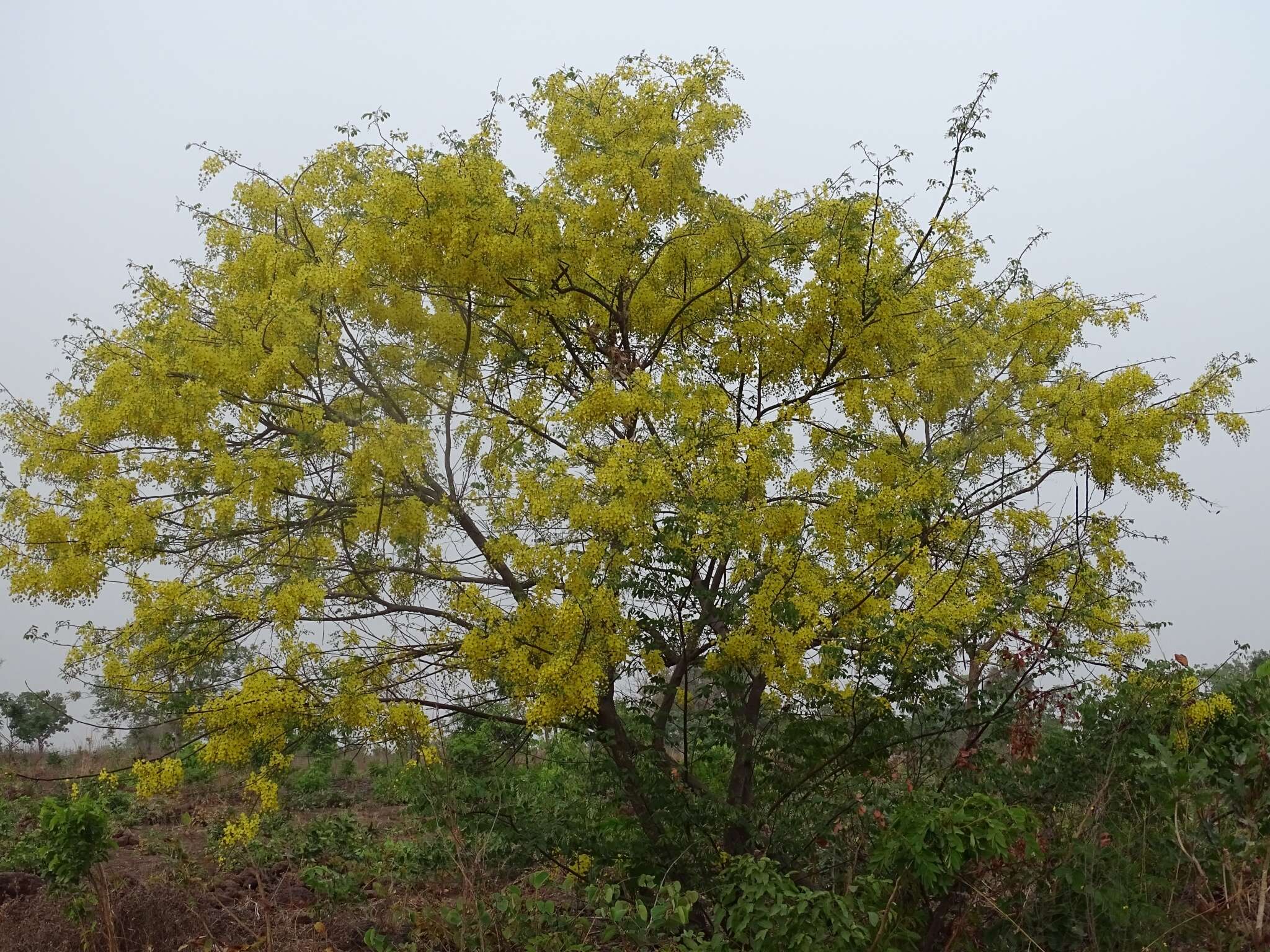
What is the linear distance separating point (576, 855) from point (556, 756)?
1.43 m

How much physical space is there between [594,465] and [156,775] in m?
2.98

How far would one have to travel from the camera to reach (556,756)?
780 centimetres

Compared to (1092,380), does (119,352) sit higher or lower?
higher

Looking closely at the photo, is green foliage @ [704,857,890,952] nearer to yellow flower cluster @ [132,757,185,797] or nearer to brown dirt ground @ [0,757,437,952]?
brown dirt ground @ [0,757,437,952]

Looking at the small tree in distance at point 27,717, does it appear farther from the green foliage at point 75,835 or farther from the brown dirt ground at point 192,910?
the green foliage at point 75,835

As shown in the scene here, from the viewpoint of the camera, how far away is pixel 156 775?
562 cm

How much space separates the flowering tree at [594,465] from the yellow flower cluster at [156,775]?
227 mm

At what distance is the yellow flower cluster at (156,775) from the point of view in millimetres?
5559

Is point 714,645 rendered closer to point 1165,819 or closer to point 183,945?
point 1165,819

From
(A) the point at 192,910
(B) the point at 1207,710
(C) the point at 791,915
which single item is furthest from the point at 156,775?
(B) the point at 1207,710

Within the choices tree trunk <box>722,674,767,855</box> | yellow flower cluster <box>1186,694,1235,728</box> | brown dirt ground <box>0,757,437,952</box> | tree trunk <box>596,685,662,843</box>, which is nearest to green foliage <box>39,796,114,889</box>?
brown dirt ground <box>0,757,437,952</box>

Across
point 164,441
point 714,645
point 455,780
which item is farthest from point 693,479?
point 164,441

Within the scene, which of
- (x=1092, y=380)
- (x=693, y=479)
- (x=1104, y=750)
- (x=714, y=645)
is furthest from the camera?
(x=1092, y=380)

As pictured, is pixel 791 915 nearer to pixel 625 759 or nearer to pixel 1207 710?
pixel 625 759
